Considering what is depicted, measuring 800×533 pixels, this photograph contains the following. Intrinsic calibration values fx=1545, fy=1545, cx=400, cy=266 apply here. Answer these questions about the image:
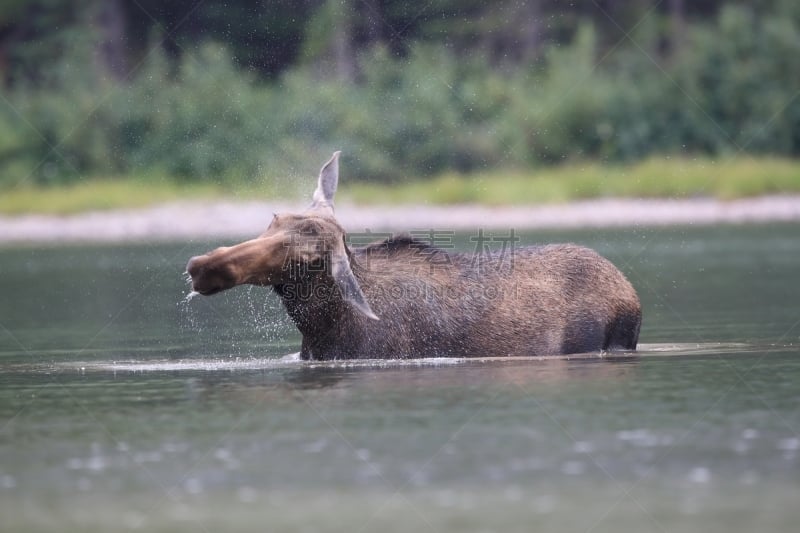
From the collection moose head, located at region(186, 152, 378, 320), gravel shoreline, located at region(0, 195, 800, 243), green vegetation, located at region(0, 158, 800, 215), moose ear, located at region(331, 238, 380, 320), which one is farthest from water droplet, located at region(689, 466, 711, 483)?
green vegetation, located at region(0, 158, 800, 215)

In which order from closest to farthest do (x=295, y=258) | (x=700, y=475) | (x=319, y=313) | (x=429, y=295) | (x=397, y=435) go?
(x=700, y=475)
(x=397, y=435)
(x=295, y=258)
(x=319, y=313)
(x=429, y=295)

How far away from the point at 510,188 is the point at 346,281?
2666 centimetres

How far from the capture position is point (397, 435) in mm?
10609

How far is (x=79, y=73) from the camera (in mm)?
46875

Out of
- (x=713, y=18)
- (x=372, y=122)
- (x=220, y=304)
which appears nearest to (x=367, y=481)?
(x=220, y=304)

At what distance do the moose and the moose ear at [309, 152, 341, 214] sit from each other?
1 centimetres

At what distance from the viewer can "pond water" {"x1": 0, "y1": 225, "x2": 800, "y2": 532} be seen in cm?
866

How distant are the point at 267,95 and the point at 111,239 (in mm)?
7707

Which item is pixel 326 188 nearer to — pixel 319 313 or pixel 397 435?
pixel 319 313

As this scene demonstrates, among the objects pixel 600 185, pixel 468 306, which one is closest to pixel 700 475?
pixel 468 306

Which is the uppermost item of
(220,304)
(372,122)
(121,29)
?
(121,29)

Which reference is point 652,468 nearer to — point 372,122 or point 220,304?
point 220,304

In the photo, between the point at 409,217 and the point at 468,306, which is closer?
the point at 468,306

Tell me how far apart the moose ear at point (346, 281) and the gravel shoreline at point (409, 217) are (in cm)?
2275
